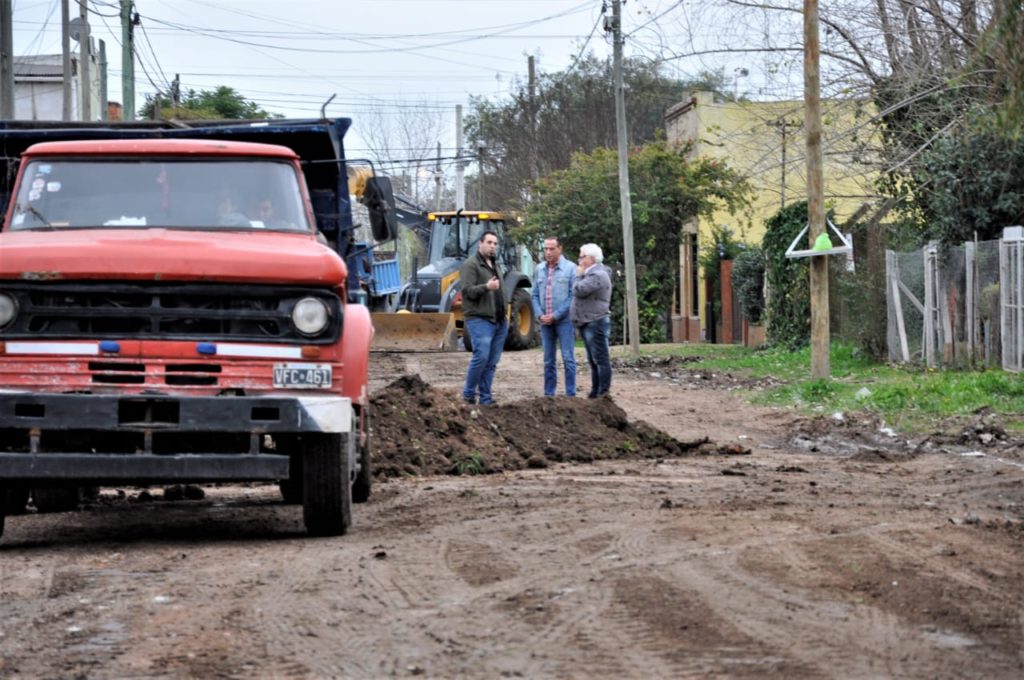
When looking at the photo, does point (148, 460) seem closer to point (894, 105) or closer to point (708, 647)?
point (708, 647)

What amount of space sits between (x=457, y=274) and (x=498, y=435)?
18842mm

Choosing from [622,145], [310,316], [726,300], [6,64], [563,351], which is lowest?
[563,351]

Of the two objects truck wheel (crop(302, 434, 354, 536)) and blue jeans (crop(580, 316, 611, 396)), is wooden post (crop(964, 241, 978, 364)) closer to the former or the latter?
blue jeans (crop(580, 316, 611, 396))

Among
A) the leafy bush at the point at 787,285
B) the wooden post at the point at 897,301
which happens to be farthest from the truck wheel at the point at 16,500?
the leafy bush at the point at 787,285

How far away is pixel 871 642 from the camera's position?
5.80 m

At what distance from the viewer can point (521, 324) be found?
1335 inches

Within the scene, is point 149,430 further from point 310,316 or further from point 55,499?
point 55,499

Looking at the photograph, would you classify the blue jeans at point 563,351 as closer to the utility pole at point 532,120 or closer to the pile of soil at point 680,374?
the pile of soil at point 680,374

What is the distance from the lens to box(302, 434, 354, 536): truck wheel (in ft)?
28.1

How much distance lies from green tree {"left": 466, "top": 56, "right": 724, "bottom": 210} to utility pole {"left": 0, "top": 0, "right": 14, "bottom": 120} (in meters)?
35.6

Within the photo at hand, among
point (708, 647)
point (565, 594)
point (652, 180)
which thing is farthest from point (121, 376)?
point (652, 180)

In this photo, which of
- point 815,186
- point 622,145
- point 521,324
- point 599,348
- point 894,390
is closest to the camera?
point 599,348

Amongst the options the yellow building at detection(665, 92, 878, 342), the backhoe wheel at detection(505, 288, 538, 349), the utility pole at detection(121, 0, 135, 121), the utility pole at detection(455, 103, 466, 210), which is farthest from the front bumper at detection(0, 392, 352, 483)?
the utility pole at detection(455, 103, 466, 210)

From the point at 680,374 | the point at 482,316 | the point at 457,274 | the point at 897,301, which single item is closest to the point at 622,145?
the point at 457,274
